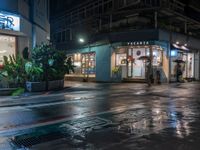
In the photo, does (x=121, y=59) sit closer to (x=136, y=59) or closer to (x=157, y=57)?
(x=136, y=59)

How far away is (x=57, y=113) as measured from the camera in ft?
34.0

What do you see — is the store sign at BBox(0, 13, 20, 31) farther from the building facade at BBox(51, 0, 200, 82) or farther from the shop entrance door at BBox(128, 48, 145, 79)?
the shop entrance door at BBox(128, 48, 145, 79)

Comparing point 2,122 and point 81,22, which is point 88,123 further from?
point 81,22

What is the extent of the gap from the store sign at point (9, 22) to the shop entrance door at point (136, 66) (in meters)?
13.6

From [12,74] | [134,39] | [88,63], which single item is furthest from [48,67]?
[88,63]

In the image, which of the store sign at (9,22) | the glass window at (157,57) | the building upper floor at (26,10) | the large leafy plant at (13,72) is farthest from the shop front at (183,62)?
the large leafy plant at (13,72)

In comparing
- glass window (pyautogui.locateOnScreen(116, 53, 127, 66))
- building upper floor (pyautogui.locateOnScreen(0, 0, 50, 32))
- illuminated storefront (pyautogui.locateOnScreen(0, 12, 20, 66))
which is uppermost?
building upper floor (pyautogui.locateOnScreen(0, 0, 50, 32))

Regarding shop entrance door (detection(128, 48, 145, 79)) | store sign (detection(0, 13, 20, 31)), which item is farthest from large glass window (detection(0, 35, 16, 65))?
shop entrance door (detection(128, 48, 145, 79))

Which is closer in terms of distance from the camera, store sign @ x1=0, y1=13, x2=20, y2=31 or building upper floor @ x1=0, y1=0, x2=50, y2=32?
store sign @ x1=0, y1=13, x2=20, y2=31

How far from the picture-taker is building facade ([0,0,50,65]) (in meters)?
19.9

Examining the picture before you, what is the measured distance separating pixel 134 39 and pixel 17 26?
12.7 meters

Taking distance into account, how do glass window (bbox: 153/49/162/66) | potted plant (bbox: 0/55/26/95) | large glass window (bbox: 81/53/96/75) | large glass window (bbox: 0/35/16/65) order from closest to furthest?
potted plant (bbox: 0/55/26/95)
large glass window (bbox: 0/35/16/65)
glass window (bbox: 153/49/162/66)
large glass window (bbox: 81/53/96/75)

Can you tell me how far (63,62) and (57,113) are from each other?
12.3 metres

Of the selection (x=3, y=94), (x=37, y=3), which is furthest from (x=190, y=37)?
(x=3, y=94)
